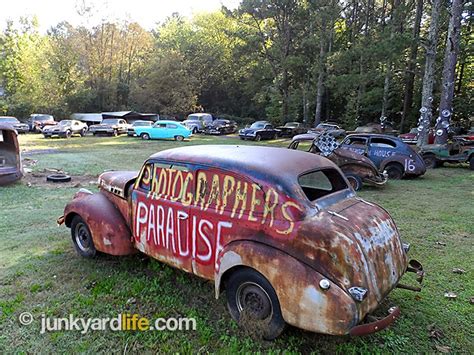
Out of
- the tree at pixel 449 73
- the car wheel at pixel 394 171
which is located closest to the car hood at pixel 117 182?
the car wheel at pixel 394 171

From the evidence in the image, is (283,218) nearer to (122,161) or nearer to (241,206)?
(241,206)

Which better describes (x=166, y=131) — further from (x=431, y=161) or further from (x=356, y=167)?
(x=356, y=167)

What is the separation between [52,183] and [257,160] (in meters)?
8.52

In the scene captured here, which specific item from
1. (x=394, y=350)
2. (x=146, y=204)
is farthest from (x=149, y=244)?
(x=394, y=350)

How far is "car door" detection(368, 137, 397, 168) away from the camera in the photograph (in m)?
10.9

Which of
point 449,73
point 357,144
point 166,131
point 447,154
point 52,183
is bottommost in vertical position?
point 52,183

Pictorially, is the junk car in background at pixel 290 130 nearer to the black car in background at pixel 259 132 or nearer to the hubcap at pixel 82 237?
the black car in background at pixel 259 132

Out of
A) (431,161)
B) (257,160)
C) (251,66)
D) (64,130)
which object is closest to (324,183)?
(257,160)

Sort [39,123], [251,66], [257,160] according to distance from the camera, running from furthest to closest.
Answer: [251,66] < [39,123] < [257,160]

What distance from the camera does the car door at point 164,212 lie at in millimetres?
3598

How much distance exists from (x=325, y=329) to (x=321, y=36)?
26.5 metres

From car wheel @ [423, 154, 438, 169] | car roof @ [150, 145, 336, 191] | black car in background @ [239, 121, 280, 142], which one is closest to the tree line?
black car in background @ [239, 121, 280, 142]

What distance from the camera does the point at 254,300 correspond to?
313cm

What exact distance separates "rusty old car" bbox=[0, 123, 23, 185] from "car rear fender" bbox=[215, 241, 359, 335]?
872cm
